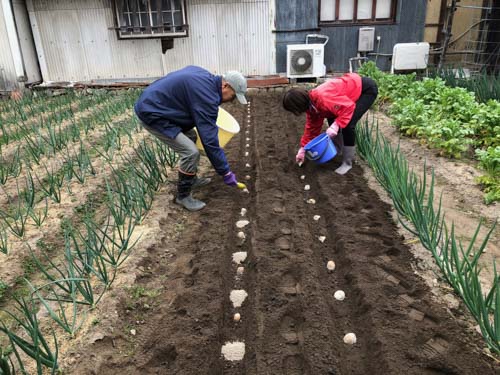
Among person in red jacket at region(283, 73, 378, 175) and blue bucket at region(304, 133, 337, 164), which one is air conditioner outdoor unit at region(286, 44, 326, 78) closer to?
person in red jacket at region(283, 73, 378, 175)

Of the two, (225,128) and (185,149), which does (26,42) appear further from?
(185,149)

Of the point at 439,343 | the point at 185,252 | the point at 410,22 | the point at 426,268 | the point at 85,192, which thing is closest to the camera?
the point at 439,343

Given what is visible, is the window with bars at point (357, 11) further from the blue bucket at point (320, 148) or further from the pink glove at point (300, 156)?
the blue bucket at point (320, 148)

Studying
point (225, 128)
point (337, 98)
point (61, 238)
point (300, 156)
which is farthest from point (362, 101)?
point (61, 238)

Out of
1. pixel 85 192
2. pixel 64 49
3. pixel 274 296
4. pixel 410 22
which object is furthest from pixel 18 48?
pixel 274 296

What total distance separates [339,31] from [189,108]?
22.0ft

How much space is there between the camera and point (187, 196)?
10.8 ft

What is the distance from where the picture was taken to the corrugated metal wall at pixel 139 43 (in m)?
8.55

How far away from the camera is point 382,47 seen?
28.5 ft

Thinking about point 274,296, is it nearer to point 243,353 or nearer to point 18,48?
point 243,353

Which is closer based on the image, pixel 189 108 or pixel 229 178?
pixel 189 108

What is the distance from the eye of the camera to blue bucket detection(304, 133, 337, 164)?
3477 millimetres

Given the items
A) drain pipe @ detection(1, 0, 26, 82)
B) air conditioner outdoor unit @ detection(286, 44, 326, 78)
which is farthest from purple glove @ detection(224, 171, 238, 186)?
drain pipe @ detection(1, 0, 26, 82)

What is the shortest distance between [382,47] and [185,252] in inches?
300
